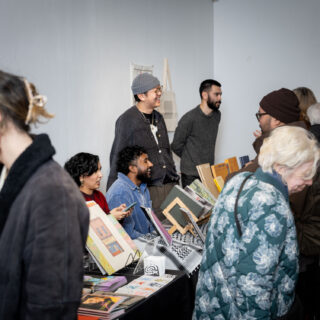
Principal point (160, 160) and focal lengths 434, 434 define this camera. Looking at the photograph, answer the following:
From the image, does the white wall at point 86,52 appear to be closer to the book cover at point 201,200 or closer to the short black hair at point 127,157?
the short black hair at point 127,157

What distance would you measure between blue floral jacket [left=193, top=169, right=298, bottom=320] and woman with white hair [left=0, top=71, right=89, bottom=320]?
0.63m

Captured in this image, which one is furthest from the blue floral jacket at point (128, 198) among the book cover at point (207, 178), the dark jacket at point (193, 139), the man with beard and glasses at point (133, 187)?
the dark jacket at point (193, 139)

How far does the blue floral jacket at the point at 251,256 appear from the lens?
1.53m

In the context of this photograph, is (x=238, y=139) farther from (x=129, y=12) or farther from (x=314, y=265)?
(x=314, y=265)

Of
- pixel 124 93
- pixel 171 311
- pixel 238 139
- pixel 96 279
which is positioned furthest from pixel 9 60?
pixel 238 139

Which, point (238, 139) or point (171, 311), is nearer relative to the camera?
point (171, 311)

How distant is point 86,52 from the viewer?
4.05 metres

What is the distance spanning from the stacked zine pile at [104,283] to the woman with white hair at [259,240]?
45 cm

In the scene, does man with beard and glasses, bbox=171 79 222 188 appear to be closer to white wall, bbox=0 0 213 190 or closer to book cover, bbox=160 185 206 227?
white wall, bbox=0 0 213 190

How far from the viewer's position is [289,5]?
6.18 m

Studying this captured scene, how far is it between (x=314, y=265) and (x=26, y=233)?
2.06 meters

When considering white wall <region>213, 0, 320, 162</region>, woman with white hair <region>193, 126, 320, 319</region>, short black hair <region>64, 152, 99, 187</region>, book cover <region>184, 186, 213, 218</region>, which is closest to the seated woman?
short black hair <region>64, 152, 99, 187</region>

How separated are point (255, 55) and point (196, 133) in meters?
2.12

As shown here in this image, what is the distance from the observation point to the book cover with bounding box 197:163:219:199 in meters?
3.96
